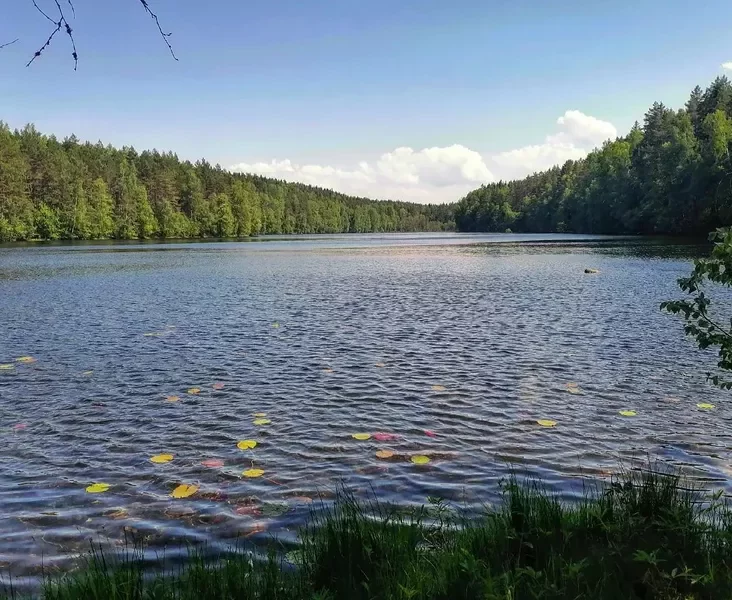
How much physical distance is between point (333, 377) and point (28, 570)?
319 inches

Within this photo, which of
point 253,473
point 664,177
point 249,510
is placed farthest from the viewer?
point 664,177

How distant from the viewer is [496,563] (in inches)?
178

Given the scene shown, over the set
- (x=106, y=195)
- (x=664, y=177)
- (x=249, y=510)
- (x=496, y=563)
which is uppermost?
(x=106, y=195)

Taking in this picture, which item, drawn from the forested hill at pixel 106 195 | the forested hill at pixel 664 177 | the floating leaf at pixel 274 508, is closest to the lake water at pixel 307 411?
the floating leaf at pixel 274 508

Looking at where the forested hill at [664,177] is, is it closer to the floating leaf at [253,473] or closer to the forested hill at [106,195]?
the floating leaf at [253,473]

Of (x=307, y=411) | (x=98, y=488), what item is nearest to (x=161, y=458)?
(x=98, y=488)

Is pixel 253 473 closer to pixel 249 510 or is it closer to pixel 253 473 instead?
pixel 253 473

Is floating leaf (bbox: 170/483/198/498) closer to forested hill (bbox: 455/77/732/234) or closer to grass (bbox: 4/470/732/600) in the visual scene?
grass (bbox: 4/470/732/600)

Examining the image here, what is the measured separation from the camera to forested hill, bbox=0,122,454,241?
107 meters

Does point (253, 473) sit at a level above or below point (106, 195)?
below

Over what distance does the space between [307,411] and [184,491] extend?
3.64 meters

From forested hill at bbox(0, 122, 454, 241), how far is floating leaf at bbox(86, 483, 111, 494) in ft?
360

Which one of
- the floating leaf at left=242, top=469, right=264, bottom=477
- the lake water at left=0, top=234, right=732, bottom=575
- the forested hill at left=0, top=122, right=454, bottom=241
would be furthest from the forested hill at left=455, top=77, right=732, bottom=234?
the forested hill at left=0, top=122, right=454, bottom=241

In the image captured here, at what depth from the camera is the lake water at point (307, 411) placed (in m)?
7.01
